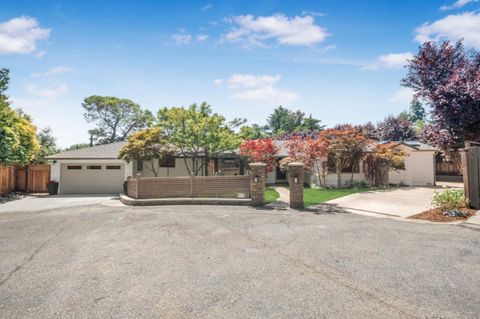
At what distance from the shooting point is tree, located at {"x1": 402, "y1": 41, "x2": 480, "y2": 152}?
11648 mm

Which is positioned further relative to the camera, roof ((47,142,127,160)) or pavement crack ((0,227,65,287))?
roof ((47,142,127,160))

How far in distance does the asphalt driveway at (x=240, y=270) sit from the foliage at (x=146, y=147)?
8.43 metres

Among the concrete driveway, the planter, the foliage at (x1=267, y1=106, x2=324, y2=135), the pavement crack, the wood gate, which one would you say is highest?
the foliage at (x1=267, y1=106, x2=324, y2=135)

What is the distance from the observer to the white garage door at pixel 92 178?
2009 centimetres

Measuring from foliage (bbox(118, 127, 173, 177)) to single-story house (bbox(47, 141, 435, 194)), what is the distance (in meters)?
1.74

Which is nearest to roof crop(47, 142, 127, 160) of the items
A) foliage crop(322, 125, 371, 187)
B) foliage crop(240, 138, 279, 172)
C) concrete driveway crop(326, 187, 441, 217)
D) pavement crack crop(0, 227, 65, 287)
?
foliage crop(240, 138, 279, 172)

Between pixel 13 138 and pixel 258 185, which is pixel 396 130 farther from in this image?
pixel 13 138

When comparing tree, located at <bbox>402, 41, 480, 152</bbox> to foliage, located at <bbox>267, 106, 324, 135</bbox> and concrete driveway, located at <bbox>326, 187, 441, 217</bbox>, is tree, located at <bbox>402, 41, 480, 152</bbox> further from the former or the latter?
foliage, located at <bbox>267, 106, 324, 135</bbox>

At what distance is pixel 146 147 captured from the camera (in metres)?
17.2

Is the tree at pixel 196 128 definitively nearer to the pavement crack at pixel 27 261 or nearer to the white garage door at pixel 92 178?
the white garage door at pixel 92 178

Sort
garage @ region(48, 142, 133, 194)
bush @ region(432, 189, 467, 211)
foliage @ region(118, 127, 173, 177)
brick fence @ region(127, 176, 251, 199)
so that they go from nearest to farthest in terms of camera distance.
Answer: bush @ region(432, 189, 467, 211)
brick fence @ region(127, 176, 251, 199)
foliage @ region(118, 127, 173, 177)
garage @ region(48, 142, 133, 194)

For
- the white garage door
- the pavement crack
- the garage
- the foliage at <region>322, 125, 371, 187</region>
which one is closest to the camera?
the pavement crack

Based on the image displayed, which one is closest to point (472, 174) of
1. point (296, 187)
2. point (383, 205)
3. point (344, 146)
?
point (383, 205)

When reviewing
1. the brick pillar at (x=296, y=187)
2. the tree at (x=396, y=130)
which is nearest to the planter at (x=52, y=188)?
the brick pillar at (x=296, y=187)
